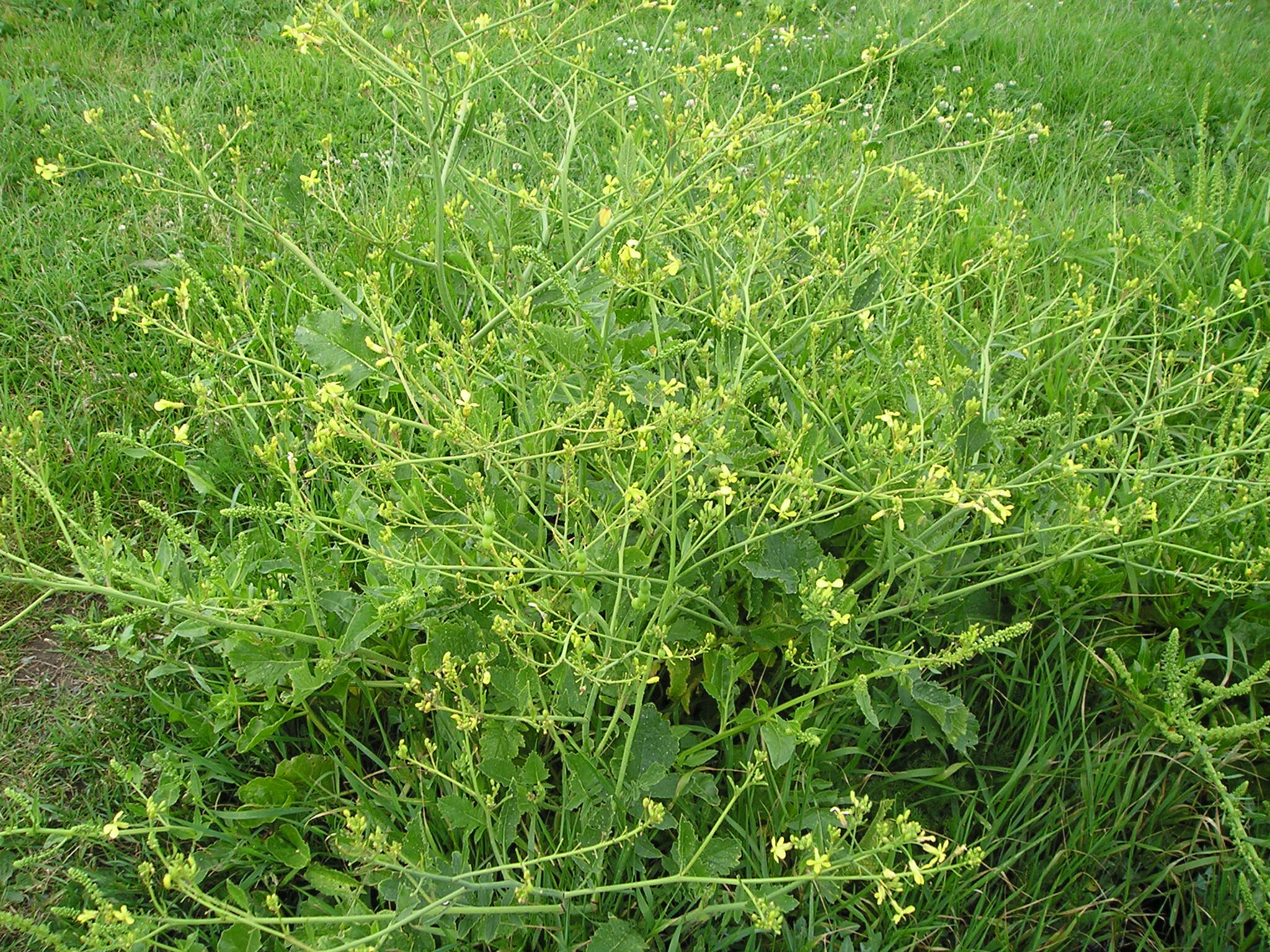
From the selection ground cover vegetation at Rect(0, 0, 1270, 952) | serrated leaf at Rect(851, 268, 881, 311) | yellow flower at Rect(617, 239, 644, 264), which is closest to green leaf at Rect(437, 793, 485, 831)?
ground cover vegetation at Rect(0, 0, 1270, 952)

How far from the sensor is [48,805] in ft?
6.47

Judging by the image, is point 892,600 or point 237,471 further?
point 237,471

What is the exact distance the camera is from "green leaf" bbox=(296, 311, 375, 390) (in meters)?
1.91

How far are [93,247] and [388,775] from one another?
2118mm

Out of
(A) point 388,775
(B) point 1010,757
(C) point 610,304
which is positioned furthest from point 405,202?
(B) point 1010,757

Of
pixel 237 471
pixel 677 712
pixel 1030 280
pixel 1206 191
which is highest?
pixel 1206 191

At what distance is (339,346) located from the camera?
6.36 feet

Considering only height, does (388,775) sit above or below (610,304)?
below

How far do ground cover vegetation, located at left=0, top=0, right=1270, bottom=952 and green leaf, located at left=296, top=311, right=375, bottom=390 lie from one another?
0.01m

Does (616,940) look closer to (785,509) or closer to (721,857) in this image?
(721,857)

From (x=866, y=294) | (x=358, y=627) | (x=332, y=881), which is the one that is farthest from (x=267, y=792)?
(x=866, y=294)

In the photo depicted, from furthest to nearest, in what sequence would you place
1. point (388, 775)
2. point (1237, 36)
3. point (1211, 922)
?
1. point (1237, 36)
2. point (388, 775)
3. point (1211, 922)

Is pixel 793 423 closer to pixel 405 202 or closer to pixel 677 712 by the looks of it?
pixel 677 712

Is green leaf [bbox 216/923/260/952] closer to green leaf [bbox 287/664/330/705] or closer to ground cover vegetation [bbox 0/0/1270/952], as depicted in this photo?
ground cover vegetation [bbox 0/0/1270/952]
